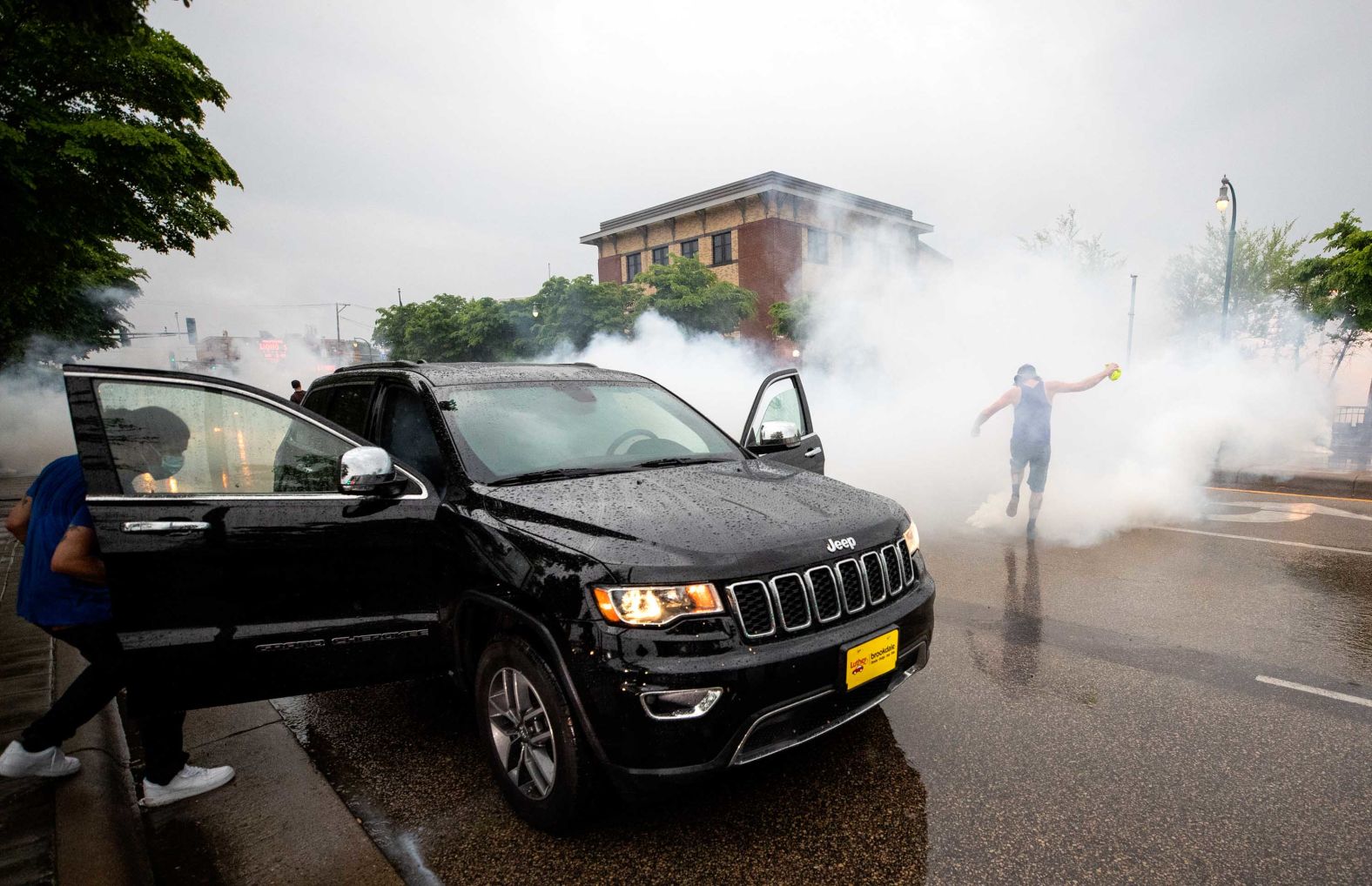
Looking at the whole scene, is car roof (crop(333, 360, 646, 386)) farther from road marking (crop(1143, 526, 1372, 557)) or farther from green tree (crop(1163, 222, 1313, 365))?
green tree (crop(1163, 222, 1313, 365))

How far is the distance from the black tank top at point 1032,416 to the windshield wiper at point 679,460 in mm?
5072

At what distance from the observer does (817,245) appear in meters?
40.1

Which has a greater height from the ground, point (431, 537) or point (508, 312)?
point (508, 312)

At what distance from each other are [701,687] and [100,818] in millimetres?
2300

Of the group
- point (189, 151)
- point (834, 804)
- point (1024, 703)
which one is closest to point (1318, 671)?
point (1024, 703)

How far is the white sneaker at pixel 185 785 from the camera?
2830 mm

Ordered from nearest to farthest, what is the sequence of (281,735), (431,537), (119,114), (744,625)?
(744,625) → (431,537) → (281,735) → (119,114)

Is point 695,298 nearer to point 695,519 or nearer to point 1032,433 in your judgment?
point 1032,433

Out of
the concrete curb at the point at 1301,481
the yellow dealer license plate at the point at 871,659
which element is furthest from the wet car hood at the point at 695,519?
the concrete curb at the point at 1301,481

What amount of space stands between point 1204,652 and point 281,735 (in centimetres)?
505

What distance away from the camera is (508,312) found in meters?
33.6

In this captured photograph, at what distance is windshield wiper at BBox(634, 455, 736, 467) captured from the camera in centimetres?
327

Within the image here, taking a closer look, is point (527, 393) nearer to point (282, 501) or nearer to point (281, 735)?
point (282, 501)

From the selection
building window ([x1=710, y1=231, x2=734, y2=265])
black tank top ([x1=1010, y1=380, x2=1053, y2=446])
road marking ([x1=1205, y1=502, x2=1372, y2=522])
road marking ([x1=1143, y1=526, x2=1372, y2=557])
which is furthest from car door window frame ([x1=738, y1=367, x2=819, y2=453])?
building window ([x1=710, y1=231, x2=734, y2=265])
